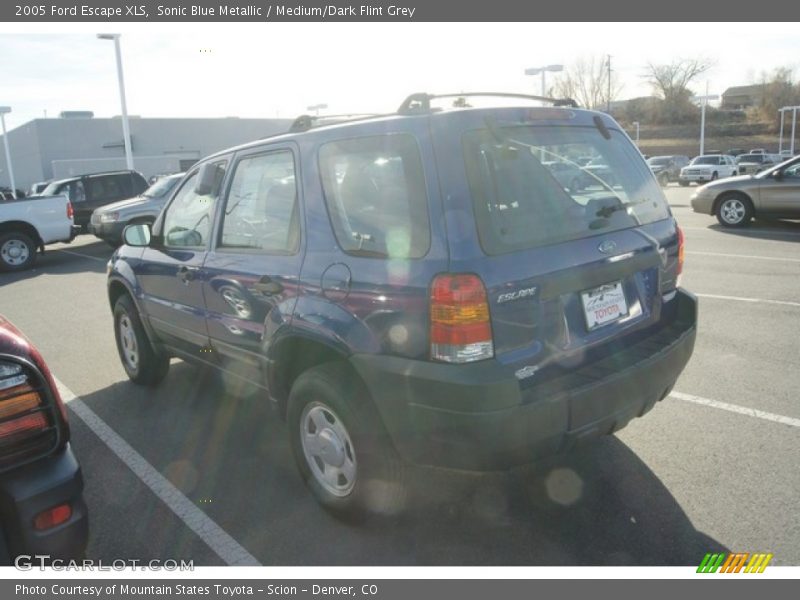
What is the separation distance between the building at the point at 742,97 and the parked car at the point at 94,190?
268 feet

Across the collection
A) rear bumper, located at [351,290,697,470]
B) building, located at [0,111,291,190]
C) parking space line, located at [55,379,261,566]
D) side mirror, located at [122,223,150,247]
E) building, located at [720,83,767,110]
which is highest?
building, located at [720,83,767,110]

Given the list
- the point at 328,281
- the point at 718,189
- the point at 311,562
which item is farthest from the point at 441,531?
the point at 718,189

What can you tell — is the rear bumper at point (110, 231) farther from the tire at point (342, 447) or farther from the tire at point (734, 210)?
the tire at point (734, 210)

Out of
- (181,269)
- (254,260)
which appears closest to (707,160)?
(181,269)

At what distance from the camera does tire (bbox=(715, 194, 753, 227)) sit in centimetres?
1288

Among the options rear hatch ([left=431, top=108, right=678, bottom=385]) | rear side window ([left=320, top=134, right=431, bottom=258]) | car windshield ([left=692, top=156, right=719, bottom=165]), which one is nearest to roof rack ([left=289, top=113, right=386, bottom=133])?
rear side window ([left=320, top=134, right=431, bottom=258])

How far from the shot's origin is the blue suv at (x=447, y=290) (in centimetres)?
257

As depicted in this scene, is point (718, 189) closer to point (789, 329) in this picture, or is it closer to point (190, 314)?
point (789, 329)

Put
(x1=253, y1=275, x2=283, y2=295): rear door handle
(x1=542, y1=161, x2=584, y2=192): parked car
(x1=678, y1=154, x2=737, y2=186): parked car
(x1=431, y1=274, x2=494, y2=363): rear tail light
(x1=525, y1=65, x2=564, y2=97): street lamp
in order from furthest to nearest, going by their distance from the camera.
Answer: (x1=678, y1=154, x2=737, y2=186): parked car, (x1=525, y1=65, x2=564, y2=97): street lamp, (x1=253, y1=275, x2=283, y2=295): rear door handle, (x1=542, y1=161, x2=584, y2=192): parked car, (x1=431, y1=274, x2=494, y2=363): rear tail light

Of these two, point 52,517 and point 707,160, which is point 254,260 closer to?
point 52,517

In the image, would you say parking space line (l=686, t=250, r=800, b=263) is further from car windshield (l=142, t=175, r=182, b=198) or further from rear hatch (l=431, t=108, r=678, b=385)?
car windshield (l=142, t=175, r=182, b=198)

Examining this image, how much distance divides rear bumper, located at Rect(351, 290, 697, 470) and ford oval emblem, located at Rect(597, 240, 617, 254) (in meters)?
0.52

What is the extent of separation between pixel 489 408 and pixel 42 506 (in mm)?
1647

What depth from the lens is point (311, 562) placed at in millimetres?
2869
